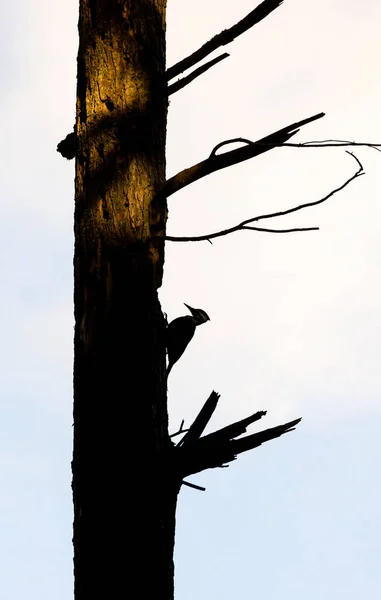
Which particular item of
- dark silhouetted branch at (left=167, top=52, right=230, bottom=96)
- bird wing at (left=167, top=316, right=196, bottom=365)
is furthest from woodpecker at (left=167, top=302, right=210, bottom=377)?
dark silhouetted branch at (left=167, top=52, right=230, bottom=96)

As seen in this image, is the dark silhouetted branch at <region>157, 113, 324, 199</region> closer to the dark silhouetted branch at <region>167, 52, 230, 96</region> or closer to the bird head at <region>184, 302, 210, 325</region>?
the dark silhouetted branch at <region>167, 52, 230, 96</region>

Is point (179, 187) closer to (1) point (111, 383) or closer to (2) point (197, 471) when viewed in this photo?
(1) point (111, 383)

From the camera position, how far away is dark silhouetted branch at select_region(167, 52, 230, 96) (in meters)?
2.77

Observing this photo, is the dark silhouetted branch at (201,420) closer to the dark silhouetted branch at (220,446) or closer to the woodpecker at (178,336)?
the dark silhouetted branch at (220,446)

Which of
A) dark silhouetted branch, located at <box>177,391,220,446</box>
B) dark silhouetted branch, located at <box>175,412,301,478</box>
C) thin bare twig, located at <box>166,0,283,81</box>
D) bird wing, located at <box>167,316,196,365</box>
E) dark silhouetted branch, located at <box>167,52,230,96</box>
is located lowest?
dark silhouetted branch, located at <box>175,412,301,478</box>

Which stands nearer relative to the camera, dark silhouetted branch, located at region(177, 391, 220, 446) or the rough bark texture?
the rough bark texture

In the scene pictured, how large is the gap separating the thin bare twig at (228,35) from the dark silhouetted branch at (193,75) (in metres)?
0.03

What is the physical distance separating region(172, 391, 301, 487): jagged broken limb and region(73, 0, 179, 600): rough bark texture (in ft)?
0.22

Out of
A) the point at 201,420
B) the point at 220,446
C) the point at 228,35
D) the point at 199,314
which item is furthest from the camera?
the point at 199,314

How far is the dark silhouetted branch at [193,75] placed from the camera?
277 centimetres

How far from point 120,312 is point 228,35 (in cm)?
95

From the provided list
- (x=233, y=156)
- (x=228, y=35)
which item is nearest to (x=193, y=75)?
(x=228, y=35)

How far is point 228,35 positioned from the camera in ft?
9.06

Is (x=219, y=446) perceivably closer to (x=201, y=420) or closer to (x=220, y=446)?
(x=220, y=446)
